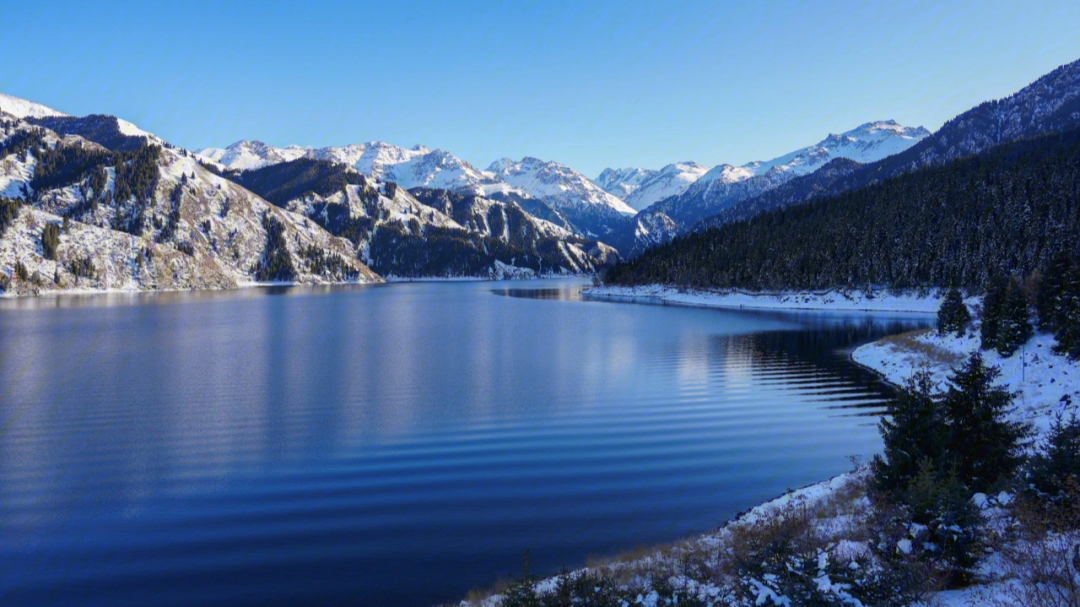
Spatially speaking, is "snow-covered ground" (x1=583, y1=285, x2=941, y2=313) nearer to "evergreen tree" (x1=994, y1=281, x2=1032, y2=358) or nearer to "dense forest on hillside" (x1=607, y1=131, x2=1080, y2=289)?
"dense forest on hillside" (x1=607, y1=131, x2=1080, y2=289)

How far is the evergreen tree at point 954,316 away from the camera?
43.4m

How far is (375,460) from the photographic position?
24.5 meters

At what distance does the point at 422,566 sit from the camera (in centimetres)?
1552

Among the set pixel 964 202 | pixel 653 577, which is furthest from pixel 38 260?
pixel 964 202

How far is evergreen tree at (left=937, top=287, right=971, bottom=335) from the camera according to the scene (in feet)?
142

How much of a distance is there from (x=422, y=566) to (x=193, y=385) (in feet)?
108

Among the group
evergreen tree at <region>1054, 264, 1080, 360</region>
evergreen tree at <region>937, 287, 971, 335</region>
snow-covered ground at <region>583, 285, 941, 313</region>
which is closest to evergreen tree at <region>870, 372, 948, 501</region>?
evergreen tree at <region>1054, 264, 1080, 360</region>

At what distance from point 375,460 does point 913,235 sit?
482 feet

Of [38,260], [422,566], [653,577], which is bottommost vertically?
[422,566]

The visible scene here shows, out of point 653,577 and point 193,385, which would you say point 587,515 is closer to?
point 653,577

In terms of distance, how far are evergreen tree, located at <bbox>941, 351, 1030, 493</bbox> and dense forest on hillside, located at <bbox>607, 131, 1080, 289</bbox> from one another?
3687 inches

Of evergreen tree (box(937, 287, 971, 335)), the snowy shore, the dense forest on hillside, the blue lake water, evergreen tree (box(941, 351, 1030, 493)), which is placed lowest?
the blue lake water

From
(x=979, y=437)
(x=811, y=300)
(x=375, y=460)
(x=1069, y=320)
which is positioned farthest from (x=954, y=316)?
(x=811, y=300)

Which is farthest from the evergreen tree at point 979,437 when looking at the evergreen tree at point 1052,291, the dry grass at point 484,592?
the evergreen tree at point 1052,291
